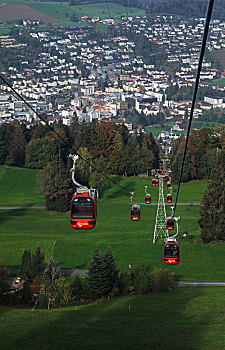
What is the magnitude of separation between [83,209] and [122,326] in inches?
434

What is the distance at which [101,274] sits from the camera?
171 ft

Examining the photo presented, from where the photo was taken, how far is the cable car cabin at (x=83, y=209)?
33.1 m

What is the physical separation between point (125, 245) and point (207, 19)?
6942cm

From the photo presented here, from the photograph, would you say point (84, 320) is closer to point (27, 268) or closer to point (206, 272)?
point (27, 268)

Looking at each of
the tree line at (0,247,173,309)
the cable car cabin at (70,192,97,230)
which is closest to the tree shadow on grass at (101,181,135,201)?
the tree line at (0,247,173,309)

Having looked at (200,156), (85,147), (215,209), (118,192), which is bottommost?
(118,192)

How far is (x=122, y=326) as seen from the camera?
131 ft

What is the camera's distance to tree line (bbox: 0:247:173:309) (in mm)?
49250

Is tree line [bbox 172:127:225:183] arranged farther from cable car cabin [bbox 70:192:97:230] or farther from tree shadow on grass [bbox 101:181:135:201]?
cable car cabin [bbox 70:192:97:230]

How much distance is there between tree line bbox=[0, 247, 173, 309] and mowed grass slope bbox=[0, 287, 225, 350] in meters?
1.89

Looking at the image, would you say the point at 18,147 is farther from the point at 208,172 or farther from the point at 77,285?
the point at 77,285

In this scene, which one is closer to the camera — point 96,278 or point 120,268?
point 96,278

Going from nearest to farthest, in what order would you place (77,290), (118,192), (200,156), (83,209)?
(83,209) → (77,290) → (118,192) → (200,156)

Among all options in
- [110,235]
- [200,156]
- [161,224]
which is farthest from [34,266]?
[200,156]
